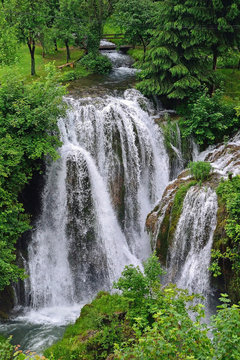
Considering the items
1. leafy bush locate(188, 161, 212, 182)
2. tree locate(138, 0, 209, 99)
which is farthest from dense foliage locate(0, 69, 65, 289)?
tree locate(138, 0, 209, 99)

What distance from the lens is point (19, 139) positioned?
512 inches

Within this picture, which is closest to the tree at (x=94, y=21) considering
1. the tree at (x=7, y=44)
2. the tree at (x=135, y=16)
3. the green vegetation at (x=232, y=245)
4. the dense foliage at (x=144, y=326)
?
the tree at (x=135, y=16)

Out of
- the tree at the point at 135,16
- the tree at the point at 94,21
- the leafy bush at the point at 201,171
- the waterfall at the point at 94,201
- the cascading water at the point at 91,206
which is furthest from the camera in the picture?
the tree at the point at 94,21

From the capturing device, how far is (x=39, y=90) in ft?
45.0

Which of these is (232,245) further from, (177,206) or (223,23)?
(223,23)

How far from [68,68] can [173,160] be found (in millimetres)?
11874

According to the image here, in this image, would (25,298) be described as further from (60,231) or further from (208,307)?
(208,307)

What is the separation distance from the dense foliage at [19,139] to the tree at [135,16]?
1114 centimetres

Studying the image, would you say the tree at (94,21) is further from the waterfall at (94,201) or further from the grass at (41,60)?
the waterfall at (94,201)

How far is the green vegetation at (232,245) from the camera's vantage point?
35.2 ft

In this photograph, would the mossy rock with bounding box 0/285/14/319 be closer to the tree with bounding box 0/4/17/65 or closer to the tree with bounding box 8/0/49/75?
the tree with bounding box 0/4/17/65

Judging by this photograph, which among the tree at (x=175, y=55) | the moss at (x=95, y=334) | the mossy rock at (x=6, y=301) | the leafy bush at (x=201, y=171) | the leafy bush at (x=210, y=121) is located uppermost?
the tree at (x=175, y=55)

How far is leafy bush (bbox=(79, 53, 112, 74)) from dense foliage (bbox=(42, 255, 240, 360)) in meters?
16.9

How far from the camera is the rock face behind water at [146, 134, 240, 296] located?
12.0 meters
